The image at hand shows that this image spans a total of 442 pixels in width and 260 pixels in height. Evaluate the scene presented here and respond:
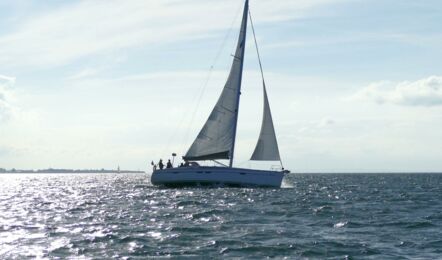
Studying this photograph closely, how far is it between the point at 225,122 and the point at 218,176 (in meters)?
4.88

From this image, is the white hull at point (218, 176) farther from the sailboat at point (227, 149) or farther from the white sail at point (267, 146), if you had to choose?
the white sail at point (267, 146)

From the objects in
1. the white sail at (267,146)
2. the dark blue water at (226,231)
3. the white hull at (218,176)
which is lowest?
the dark blue water at (226,231)

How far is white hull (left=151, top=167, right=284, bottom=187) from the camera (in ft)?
150

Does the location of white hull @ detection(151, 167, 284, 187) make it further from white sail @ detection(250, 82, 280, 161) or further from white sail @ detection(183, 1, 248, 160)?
white sail @ detection(183, 1, 248, 160)

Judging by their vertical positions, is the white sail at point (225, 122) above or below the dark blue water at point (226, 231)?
above

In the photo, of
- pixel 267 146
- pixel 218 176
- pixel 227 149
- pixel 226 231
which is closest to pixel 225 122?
pixel 227 149

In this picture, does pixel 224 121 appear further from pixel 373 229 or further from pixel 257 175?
pixel 373 229

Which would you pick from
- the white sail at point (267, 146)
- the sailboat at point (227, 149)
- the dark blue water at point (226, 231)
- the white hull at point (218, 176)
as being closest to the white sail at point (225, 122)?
the sailboat at point (227, 149)

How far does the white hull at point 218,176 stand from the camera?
45.8 metres

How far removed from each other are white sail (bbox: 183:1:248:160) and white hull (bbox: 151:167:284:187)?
2.60m

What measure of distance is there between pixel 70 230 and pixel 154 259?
679cm

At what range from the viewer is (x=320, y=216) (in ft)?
87.6

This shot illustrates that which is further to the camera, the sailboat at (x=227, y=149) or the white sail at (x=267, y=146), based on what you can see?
the white sail at (x=267, y=146)

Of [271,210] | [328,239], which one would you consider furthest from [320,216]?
[328,239]
